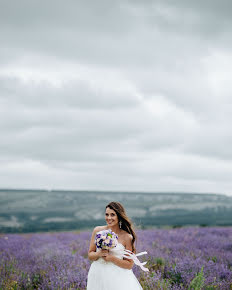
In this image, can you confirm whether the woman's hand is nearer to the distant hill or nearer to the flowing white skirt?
the flowing white skirt

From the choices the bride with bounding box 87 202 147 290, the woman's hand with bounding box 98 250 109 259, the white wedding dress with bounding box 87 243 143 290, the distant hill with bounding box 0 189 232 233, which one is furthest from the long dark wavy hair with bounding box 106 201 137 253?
the distant hill with bounding box 0 189 232 233

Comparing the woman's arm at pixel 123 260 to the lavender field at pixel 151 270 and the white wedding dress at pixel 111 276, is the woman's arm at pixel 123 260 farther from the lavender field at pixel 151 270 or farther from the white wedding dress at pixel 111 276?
the lavender field at pixel 151 270

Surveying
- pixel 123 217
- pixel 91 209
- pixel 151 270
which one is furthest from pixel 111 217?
pixel 91 209

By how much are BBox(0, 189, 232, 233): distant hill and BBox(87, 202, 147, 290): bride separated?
1125 centimetres

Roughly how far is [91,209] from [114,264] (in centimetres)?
1701

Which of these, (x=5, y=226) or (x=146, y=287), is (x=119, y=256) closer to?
(x=146, y=287)

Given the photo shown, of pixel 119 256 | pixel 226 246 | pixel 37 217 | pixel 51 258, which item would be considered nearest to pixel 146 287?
pixel 119 256

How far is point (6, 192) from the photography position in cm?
1892

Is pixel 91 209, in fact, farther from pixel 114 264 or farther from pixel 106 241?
pixel 106 241

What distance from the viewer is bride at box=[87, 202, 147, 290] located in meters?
3.11

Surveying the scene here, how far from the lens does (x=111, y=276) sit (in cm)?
312

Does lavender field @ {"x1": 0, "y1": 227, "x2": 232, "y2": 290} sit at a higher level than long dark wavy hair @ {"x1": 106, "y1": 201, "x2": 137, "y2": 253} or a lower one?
lower

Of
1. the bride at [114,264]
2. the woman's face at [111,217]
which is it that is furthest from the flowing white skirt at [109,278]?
the woman's face at [111,217]

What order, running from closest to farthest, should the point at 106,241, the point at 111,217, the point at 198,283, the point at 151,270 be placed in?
the point at 106,241, the point at 111,217, the point at 198,283, the point at 151,270
